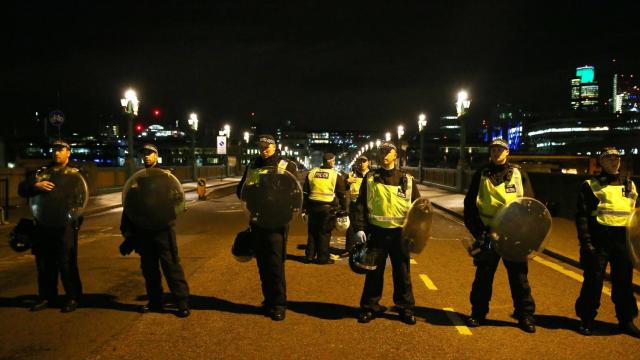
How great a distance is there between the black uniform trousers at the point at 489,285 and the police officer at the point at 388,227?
0.67 meters

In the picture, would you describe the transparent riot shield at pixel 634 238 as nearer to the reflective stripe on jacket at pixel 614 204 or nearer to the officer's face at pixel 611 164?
the reflective stripe on jacket at pixel 614 204

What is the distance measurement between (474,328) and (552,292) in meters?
2.20

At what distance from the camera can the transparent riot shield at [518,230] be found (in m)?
5.32

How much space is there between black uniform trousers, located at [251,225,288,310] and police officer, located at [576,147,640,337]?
3.06 metres

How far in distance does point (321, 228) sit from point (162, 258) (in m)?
3.79

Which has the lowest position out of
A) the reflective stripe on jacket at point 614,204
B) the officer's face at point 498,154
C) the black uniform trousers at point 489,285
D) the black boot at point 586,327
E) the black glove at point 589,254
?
the black boot at point 586,327

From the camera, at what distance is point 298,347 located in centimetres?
487

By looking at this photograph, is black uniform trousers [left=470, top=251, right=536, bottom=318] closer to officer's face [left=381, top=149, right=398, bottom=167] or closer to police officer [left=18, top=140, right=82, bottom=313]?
officer's face [left=381, top=149, right=398, bottom=167]

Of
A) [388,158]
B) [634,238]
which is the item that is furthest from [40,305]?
[634,238]

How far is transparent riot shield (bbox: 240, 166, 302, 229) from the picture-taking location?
5.80 meters

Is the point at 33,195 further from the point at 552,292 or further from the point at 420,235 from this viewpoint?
the point at 552,292


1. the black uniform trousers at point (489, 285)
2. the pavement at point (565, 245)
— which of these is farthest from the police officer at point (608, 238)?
the pavement at point (565, 245)

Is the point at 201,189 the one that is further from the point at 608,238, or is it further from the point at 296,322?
the point at 608,238

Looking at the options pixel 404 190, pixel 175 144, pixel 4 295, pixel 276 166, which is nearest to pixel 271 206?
pixel 276 166
